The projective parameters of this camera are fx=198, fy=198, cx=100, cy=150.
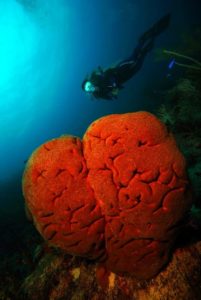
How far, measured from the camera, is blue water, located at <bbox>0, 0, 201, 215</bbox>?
33156 mm

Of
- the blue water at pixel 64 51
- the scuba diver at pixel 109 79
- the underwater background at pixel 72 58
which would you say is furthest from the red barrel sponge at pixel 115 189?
the blue water at pixel 64 51

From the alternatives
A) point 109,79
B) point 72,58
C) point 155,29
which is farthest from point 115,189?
point 72,58

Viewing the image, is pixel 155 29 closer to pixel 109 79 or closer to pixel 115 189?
pixel 109 79

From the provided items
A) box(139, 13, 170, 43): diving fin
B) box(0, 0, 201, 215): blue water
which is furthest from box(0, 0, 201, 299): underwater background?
box(139, 13, 170, 43): diving fin

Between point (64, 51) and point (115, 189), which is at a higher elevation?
point (64, 51)

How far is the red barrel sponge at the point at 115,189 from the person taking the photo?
191 centimetres

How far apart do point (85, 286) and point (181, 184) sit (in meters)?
1.74

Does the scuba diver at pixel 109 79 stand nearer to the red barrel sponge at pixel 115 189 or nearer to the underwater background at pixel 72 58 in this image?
the underwater background at pixel 72 58

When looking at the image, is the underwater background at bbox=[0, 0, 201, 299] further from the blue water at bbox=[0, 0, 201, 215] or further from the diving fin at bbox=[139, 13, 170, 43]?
the diving fin at bbox=[139, 13, 170, 43]

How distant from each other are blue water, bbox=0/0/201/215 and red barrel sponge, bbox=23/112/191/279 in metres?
10.4

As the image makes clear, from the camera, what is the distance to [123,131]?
6.30 feet

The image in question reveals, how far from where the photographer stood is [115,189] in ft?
6.53

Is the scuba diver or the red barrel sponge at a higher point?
the scuba diver

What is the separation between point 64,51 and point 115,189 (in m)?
65.2
